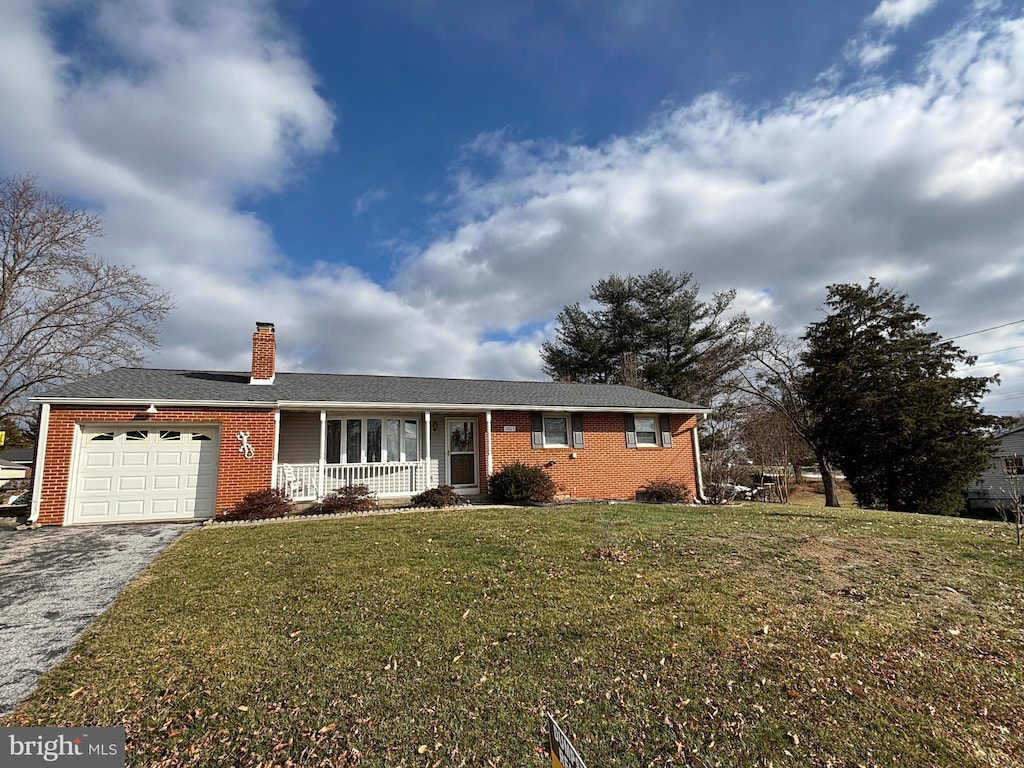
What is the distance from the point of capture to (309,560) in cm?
720

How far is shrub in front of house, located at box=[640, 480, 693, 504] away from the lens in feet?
51.1

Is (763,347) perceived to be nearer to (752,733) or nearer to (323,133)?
(323,133)

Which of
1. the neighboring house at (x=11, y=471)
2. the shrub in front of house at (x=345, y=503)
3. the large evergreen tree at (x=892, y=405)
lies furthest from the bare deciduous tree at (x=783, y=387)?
the neighboring house at (x=11, y=471)

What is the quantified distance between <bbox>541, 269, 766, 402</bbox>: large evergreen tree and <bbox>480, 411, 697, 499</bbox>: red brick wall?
13795 millimetres

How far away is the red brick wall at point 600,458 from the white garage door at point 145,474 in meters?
7.55

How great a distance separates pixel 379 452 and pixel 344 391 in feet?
7.00

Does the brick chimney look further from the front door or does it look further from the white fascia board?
the front door

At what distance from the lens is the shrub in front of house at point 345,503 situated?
1214cm

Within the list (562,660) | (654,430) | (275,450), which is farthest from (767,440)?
(562,660)

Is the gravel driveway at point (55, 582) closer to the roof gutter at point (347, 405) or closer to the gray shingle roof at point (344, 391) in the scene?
the roof gutter at point (347, 405)

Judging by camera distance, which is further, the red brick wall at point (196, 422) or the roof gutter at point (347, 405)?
the roof gutter at point (347, 405)

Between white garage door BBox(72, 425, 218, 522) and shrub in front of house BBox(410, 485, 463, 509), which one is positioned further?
shrub in front of house BBox(410, 485, 463, 509)

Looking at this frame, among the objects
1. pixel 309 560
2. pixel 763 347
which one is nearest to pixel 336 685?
pixel 309 560

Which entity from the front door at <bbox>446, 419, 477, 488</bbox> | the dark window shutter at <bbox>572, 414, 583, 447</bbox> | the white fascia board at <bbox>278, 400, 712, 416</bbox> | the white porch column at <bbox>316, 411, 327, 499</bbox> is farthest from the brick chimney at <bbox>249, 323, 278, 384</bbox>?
the dark window shutter at <bbox>572, 414, 583, 447</bbox>
